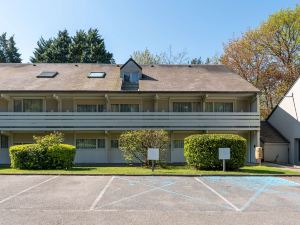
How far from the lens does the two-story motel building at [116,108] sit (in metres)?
24.7

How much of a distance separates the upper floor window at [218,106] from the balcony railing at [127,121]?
193 centimetres

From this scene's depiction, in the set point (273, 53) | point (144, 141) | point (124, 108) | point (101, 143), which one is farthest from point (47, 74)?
point (273, 53)

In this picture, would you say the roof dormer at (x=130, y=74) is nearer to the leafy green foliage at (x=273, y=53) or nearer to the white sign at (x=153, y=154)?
the white sign at (x=153, y=154)

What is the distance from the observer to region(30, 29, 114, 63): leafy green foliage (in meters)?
49.7

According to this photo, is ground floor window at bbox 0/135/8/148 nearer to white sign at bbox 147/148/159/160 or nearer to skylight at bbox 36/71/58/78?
skylight at bbox 36/71/58/78

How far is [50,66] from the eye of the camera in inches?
1235

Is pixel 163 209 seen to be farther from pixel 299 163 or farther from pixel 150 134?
pixel 299 163

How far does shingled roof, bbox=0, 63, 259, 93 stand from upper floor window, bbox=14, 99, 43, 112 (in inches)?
47.2

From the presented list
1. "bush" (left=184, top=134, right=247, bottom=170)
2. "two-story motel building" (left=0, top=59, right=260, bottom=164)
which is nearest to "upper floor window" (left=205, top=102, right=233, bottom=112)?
"two-story motel building" (left=0, top=59, right=260, bottom=164)

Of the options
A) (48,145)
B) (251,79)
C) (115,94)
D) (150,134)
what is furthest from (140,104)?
(251,79)

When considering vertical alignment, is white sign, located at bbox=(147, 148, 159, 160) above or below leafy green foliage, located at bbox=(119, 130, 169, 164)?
below

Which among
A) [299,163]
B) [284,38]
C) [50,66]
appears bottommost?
[299,163]

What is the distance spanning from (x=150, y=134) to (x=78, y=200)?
34.2ft

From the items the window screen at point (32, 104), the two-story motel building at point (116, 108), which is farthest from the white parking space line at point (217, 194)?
the window screen at point (32, 104)
